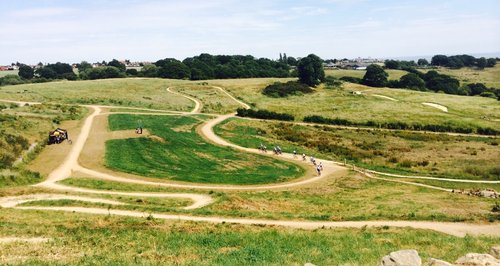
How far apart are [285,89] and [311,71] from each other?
681 inches

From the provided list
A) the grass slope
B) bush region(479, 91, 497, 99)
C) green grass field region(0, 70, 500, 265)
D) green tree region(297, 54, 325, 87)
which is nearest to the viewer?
green grass field region(0, 70, 500, 265)

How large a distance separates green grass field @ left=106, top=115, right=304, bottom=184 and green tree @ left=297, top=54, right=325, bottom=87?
85.1m

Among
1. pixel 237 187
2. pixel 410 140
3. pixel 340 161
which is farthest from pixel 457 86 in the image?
pixel 237 187

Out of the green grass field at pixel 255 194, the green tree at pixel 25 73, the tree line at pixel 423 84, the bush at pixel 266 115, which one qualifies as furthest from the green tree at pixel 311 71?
the green tree at pixel 25 73

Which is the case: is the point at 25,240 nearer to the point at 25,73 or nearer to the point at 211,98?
the point at 211,98

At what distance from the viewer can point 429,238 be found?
974 inches

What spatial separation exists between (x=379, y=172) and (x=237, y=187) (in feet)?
69.3

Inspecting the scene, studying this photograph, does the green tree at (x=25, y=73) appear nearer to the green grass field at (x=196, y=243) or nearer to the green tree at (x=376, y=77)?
the green tree at (x=376, y=77)

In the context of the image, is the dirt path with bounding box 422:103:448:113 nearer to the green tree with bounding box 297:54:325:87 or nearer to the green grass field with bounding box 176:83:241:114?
the green tree with bounding box 297:54:325:87

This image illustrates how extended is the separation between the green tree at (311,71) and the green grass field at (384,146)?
2422 inches

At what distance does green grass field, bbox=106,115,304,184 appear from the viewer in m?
47.1

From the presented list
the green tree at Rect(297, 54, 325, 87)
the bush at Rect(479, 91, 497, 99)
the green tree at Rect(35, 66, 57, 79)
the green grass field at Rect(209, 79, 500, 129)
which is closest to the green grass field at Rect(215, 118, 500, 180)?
the green grass field at Rect(209, 79, 500, 129)

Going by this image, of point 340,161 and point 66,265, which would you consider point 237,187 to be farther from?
point 66,265

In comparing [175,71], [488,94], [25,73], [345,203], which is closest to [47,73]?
[25,73]
